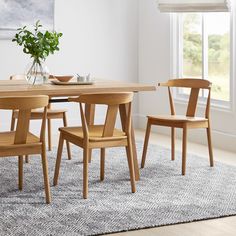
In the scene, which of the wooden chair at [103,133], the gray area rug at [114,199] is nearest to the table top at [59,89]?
the wooden chair at [103,133]

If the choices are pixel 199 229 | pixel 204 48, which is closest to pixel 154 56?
pixel 204 48

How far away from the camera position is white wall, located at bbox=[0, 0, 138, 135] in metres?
7.31

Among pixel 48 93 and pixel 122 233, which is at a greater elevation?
pixel 48 93

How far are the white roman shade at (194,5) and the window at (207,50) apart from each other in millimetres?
126

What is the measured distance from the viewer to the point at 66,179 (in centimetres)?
505

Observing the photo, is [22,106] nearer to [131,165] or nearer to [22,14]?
[131,165]

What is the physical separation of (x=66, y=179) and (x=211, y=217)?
1.46 m

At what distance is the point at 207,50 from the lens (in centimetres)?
679

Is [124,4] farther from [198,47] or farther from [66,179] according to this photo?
[66,179]

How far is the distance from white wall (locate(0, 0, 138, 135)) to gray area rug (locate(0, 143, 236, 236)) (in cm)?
187

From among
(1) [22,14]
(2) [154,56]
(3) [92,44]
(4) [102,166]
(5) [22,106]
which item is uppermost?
(1) [22,14]

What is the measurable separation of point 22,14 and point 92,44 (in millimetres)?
978

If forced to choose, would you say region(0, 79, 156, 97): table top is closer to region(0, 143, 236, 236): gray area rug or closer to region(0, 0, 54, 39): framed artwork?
region(0, 143, 236, 236): gray area rug

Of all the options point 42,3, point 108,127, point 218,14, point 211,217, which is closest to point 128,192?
point 108,127
